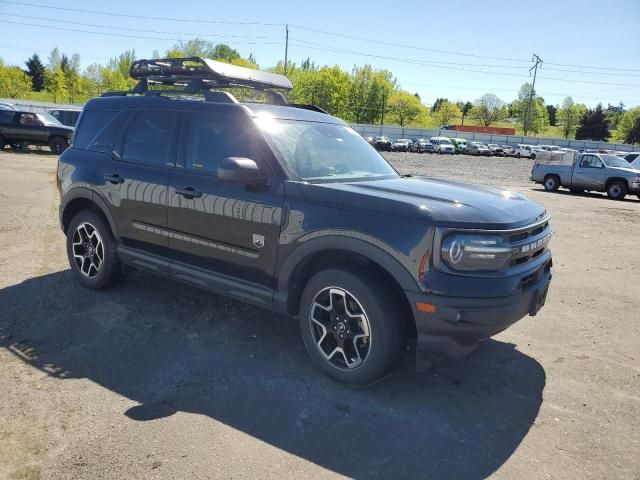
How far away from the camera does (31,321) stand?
455cm

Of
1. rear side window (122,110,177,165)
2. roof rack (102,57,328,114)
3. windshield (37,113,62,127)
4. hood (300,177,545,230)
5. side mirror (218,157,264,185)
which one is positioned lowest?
hood (300,177,545,230)

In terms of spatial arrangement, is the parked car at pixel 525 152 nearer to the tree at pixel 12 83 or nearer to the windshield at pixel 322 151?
the windshield at pixel 322 151

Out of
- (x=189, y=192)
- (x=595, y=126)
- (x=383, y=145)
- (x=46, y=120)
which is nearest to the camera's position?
(x=189, y=192)

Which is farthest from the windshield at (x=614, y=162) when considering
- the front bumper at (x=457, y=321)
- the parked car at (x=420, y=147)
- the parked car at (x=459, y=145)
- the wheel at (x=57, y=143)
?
the parked car at (x=459, y=145)

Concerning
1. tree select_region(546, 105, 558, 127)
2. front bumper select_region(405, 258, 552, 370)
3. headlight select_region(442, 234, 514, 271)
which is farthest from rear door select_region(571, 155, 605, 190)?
tree select_region(546, 105, 558, 127)

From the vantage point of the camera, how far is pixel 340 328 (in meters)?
3.60

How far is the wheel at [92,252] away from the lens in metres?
5.11

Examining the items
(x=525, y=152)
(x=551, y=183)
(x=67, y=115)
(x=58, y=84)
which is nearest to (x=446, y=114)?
(x=525, y=152)

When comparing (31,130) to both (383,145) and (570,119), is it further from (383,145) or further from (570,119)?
(570,119)

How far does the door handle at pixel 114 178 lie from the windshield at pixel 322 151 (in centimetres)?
159

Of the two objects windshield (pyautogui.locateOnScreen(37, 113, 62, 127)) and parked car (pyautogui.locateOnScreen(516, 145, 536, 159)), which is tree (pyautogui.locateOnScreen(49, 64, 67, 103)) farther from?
windshield (pyautogui.locateOnScreen(37, 113, 62, 127))

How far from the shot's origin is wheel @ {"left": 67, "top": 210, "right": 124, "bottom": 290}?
5113mm

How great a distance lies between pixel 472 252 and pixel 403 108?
4150 inches

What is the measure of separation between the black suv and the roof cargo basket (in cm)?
2
